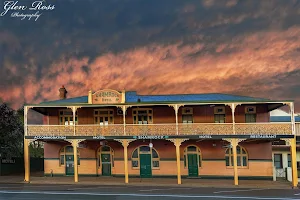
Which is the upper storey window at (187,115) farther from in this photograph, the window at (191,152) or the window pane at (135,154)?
the window pane at (135,154)

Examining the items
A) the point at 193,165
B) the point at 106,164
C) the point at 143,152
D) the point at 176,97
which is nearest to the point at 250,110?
the point at 176,97

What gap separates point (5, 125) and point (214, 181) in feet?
57.2

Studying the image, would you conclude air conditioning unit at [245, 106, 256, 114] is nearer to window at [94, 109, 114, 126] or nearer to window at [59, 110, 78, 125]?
window at [94, 109, 114, 126]

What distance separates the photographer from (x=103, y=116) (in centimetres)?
2703

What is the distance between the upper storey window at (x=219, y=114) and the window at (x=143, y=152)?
5229 mm

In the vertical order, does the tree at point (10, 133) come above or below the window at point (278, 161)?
above

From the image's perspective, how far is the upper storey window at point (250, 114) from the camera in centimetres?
2584

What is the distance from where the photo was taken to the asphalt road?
675 inches

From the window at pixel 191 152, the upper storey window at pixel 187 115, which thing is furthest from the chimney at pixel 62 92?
the window at pixel 191 152

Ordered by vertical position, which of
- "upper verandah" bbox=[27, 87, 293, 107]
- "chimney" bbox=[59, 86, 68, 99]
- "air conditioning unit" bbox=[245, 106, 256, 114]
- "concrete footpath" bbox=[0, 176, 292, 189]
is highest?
"chimney" bbox=[59, 86, 68, 99]

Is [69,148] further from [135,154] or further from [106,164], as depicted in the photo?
[135,154]

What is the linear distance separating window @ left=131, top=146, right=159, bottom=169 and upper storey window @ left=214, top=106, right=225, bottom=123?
5229 mm

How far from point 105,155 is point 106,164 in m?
0.69

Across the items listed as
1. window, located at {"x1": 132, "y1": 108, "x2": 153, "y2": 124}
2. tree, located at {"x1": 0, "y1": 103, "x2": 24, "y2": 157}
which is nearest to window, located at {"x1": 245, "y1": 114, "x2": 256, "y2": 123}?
window, located at {"x1": 132, "y1": 108, "x2": 153, "y2": 124}
